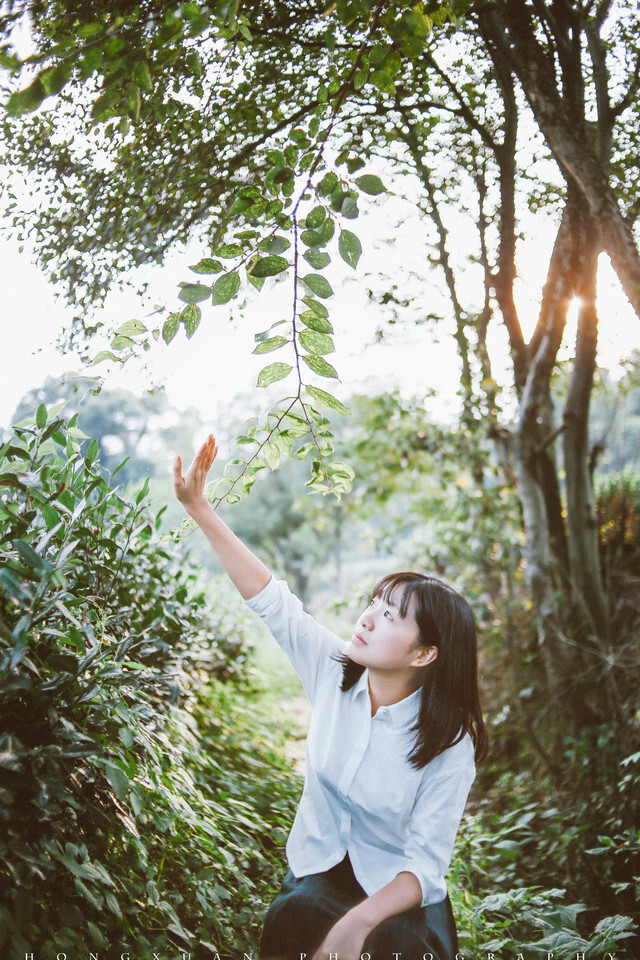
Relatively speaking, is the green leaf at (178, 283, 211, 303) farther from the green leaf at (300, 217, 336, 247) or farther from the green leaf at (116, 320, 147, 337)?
the green leaf at (300, 217, 336, 247)

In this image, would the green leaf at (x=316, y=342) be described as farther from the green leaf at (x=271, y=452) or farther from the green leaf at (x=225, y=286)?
the green leaf at (x=271, y=452)

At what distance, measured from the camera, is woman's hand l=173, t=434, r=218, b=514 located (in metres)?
1.76

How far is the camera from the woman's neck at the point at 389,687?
182 cm

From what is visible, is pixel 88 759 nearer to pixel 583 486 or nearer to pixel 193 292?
pixel 193 292

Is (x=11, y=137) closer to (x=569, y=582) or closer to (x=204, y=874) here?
(x=204, y=874)

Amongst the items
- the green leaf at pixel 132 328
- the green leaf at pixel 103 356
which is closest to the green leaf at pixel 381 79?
the green leaf at pixel 132 328

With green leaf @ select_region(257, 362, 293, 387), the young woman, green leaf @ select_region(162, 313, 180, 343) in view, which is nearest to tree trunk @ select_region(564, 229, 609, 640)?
the young woman

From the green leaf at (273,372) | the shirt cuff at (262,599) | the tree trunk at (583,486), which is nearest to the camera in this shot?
the green leaf at (273,372)

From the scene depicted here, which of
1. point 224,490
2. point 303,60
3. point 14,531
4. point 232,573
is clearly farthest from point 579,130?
point 14,531

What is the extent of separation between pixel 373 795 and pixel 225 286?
1.36 meters

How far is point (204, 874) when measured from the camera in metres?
1.88

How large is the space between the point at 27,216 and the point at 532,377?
3.10 meters

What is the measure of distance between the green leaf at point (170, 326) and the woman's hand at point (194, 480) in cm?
31

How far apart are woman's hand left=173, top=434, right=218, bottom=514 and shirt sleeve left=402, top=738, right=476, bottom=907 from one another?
3.16 feet
